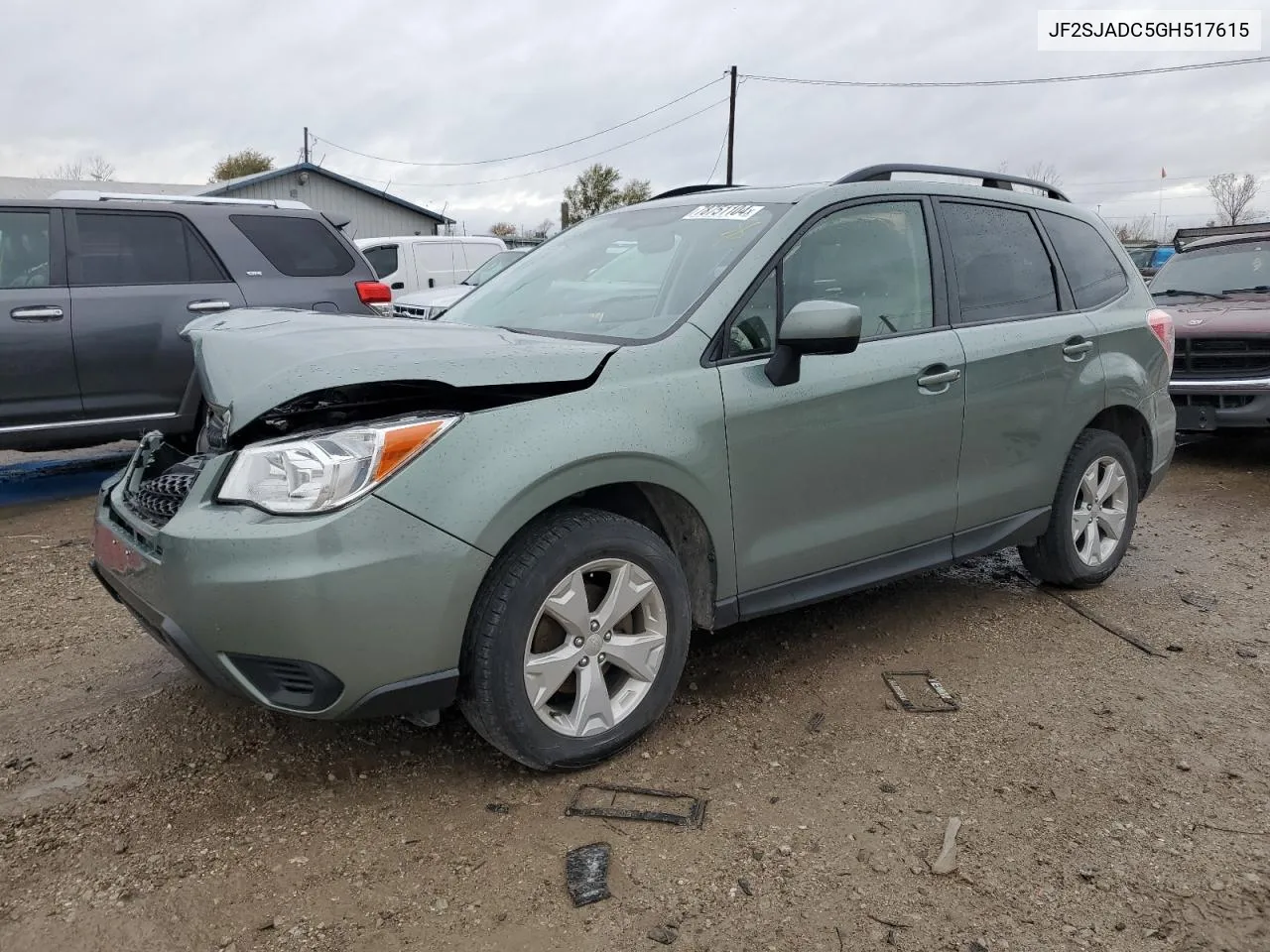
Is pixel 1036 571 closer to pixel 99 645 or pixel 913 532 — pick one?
pixel 913 532

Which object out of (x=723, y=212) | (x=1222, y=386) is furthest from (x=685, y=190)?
(x=1222, y=386)

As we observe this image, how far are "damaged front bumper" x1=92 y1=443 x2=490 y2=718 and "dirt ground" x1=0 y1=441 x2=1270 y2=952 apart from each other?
1.37ft

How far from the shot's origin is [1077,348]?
4156 millimetres

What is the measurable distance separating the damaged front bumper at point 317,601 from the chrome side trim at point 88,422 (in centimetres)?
358

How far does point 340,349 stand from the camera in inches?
103

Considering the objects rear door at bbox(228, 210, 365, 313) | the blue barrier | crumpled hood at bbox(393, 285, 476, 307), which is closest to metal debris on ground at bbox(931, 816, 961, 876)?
rear door at bbox(228, 210, 365, 313)

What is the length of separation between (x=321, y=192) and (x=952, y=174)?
30192 mm

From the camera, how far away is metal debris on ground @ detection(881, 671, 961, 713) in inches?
133

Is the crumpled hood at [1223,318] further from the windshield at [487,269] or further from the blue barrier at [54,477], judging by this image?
the windshield at [487,269]

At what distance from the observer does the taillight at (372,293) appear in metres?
6.99

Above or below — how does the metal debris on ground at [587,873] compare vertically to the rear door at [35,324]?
below

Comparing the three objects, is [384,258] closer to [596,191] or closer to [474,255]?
[474,255]

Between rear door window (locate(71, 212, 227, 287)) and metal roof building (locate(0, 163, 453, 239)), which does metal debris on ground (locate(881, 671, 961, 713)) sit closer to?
rear door window (locate(71, 212, 227, 287))

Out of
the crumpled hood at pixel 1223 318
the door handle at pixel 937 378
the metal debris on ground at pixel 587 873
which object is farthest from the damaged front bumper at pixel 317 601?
the crumpled hood at pixel 1223 318
